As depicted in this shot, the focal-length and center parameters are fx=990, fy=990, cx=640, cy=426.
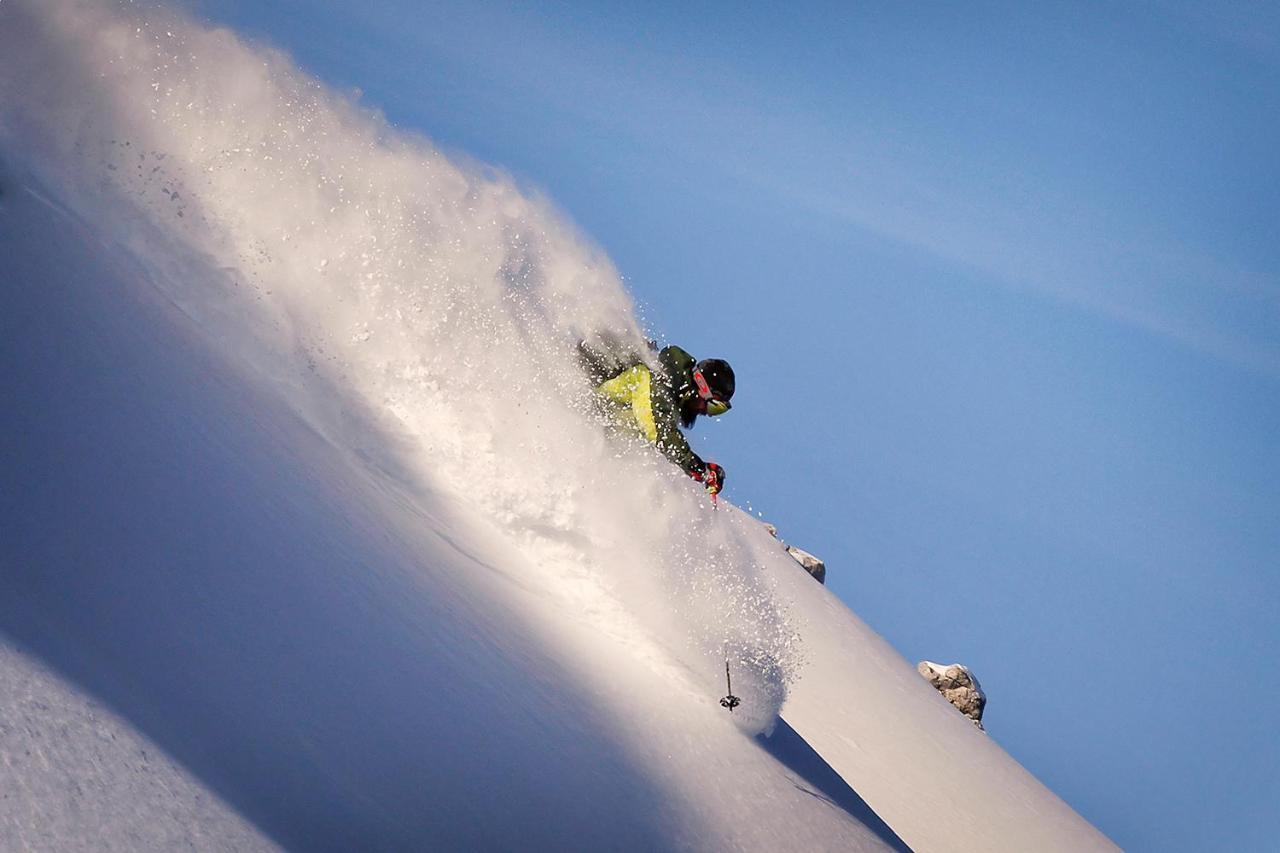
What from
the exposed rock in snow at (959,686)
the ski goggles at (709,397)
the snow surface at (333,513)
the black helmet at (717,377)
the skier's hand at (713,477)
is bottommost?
the snow surface at (333,513)

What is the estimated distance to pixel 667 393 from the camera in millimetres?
7383

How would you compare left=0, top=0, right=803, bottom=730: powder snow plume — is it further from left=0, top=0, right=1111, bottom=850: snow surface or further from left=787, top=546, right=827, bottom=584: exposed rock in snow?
left=787, top=546, right=827, bottom=584: exposed rock in snow

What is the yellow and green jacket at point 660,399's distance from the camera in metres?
6.93

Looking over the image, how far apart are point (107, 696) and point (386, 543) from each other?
203 cm

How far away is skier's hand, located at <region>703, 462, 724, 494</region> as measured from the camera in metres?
6.78

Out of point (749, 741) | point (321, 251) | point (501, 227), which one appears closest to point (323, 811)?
point (749, 741)

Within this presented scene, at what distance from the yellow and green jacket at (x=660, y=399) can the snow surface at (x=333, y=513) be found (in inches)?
6.5

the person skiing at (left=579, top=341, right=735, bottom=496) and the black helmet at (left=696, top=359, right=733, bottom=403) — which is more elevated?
the black helmet at (left=696, top=359, right=733, bottom=403)

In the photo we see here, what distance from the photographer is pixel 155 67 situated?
582cm

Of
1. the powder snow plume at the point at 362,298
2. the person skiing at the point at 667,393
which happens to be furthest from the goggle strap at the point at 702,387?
the powder snow plume at the point at 362,298

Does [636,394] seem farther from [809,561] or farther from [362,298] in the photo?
[809,561]

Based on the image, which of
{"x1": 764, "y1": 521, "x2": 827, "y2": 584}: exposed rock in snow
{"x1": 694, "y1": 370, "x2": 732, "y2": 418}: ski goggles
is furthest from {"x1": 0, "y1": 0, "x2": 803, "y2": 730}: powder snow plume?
{"x1": 764, "y1": 521, "x2": 827, "y2": 584}: exposed rock in snow

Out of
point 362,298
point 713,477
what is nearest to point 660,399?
point 713,477

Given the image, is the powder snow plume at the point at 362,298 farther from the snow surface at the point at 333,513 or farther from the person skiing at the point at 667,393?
the person skiing at the point at 667,393
